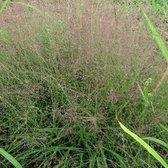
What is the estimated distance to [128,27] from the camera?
179cm

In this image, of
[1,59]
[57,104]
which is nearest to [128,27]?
[57,104]

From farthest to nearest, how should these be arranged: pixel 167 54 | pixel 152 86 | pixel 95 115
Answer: pixel 152 86, pixel 95 115, pixel 167 54

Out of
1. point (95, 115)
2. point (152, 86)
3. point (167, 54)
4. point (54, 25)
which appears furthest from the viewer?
point (54, 25)

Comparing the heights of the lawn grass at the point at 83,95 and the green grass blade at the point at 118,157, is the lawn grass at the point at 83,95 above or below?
above

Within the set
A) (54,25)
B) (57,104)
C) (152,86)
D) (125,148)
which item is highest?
(54,25)

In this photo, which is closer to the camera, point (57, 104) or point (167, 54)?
point (167, 54)

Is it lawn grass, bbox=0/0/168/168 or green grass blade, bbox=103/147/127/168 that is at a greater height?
lawn grass, bbox=0/0/168/168

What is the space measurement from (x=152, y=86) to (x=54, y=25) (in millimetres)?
558

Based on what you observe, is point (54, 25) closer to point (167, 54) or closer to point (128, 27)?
point (128, 27)

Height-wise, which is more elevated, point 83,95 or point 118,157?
point 83,95

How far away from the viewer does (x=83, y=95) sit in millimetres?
1609

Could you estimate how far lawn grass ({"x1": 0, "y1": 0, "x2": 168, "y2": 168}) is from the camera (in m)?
1.64

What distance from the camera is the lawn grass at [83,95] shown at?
164 centimetres

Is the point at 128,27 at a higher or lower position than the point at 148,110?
higher
